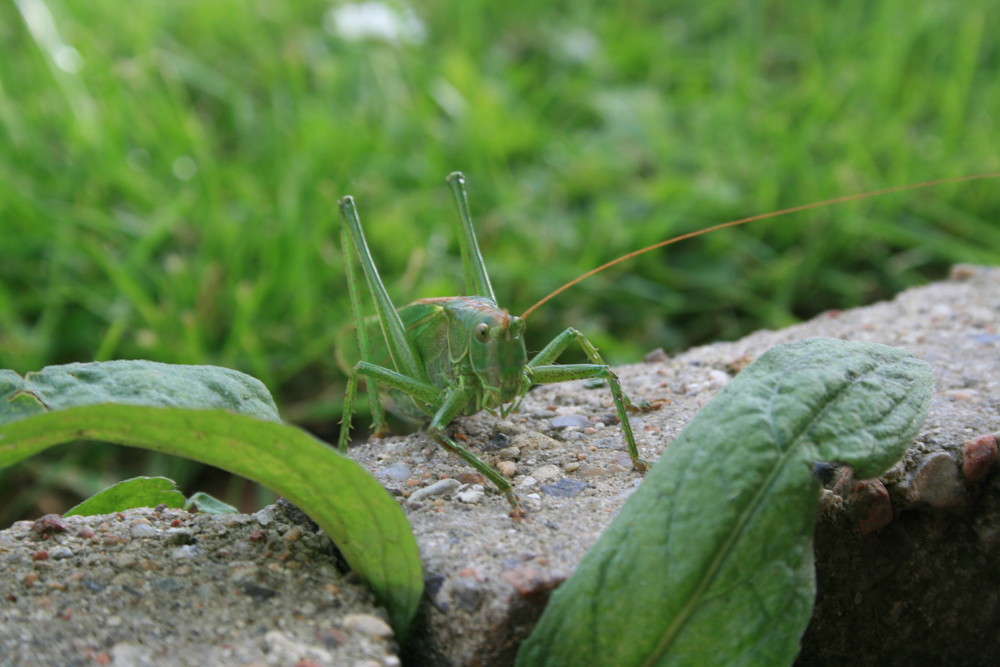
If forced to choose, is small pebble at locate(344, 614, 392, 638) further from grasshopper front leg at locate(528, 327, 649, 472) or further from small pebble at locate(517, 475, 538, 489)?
grasshopper front leg at locate(528, 327, 649, 472)

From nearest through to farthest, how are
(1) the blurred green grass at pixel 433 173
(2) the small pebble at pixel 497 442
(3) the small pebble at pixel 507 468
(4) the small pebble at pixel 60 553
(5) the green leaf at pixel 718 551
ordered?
(5) the green leaf at pixel 718 551 < (4) the small pebble at pixel 60 553 < (3) the small pebble at pixel 507 468 < (2) the small pebble at pixel 497 442 < (1) the blurred green grass at pixel 433 173

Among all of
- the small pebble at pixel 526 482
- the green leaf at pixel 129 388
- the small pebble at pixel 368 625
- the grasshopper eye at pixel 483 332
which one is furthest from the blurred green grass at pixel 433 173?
Result: the small pebble at pixel 368 625

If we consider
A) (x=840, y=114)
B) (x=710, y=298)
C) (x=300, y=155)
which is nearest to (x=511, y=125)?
(x=300, y=155)

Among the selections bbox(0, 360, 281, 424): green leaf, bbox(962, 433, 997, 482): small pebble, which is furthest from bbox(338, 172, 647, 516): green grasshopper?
bbox(962, 433, 997, 482): small pebble

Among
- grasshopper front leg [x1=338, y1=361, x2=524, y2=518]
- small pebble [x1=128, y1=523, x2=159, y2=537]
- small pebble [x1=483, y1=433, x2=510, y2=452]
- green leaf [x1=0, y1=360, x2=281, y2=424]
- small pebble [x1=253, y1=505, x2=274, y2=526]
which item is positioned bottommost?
small pebble [x1=483, y1=433, x2=510, y2=452]

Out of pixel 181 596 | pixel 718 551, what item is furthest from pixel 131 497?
pixel 718 551

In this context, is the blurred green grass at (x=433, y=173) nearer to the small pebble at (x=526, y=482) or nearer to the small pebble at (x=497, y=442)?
the small pebble at (x=497, y=442)

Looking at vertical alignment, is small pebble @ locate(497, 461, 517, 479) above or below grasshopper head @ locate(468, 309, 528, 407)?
below

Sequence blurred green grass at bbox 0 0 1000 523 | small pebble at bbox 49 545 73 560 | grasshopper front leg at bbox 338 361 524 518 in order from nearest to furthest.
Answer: small pebble at bbox 49 545 73 560, grasshopper front leg at bbox 338 361 524 518, blurred green grass at bbox 0 0 1000 523
